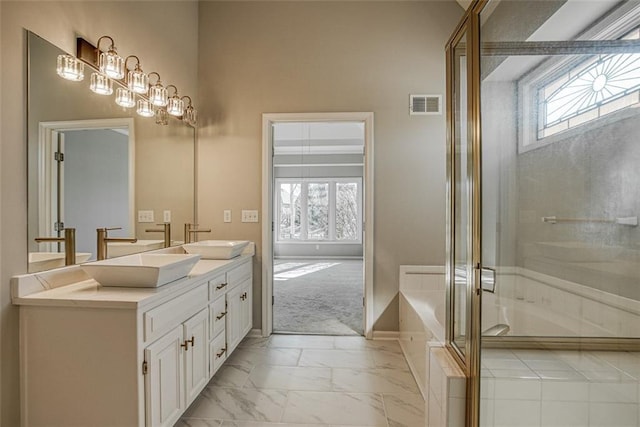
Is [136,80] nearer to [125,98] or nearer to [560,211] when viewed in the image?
[125,98]

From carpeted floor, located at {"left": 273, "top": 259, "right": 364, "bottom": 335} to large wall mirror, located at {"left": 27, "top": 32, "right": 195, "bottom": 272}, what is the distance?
64.5 inches

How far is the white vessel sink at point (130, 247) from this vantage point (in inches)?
80.8

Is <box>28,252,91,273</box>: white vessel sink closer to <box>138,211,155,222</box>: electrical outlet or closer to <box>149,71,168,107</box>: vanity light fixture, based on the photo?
<box>138,211,155,222</box>: electrical outlet

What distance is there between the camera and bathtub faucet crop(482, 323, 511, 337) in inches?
56.9

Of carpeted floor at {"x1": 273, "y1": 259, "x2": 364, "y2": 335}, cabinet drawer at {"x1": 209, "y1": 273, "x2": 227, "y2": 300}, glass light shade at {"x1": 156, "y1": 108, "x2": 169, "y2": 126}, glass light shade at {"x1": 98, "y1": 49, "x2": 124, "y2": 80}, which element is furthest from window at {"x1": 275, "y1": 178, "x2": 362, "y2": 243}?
glass light shade at {"x1": 98, "y1": 49, "x2": 124, "y2": 80}

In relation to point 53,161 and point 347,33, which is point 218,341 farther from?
point 347,33

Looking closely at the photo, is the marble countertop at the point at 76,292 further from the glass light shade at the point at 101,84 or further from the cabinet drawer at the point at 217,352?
the glass light shade at the point at 101,84

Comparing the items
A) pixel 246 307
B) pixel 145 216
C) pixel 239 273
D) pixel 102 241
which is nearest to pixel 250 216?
pixel 239 273

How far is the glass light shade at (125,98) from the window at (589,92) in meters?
2.33

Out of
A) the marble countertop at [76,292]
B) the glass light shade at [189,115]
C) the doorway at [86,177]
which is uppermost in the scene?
the glass light shade at [189,115]

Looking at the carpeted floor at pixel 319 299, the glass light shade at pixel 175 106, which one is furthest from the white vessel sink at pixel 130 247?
the carpeted floor at pixel 319 299

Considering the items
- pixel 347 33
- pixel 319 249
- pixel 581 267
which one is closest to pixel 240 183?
pixel 347 33

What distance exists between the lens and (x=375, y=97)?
3.15 metres

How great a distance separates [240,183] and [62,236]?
5.47ft
